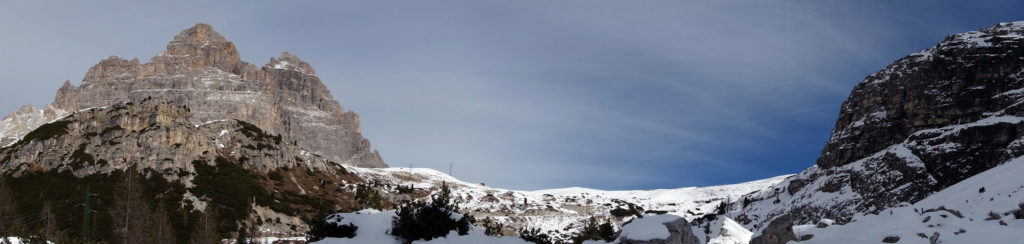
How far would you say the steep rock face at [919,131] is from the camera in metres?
134

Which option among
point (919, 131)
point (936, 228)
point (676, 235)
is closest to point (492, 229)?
point (676, 235)

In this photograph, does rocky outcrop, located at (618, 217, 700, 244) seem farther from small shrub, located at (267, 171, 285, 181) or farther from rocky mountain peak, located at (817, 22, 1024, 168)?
small shrub, located at (267, 171, 285, 181)

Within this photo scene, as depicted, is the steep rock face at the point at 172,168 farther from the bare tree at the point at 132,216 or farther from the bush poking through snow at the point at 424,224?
the bush poking through snow at the point at 424,224

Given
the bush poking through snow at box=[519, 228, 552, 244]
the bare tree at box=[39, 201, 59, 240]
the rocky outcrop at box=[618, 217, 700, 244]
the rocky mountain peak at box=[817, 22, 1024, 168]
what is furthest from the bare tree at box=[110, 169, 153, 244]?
the rocky mountain peak at box=[817, 22, 1024, 168]

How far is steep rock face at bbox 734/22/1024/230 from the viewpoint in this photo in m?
134

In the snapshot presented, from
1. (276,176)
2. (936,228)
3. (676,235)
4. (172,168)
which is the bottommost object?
(676,235)

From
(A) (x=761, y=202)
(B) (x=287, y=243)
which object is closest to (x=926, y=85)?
(A) (x=761, y=202)

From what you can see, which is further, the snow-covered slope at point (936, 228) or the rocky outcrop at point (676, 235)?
the snow-covered slope at point (936, 228)

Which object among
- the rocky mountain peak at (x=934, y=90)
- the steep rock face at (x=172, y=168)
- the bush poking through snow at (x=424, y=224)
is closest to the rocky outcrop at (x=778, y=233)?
the bush poking through snow at (x=424, y=224)

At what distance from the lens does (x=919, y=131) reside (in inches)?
6181

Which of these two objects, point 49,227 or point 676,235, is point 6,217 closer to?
point 49,227

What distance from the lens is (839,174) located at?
160250mm

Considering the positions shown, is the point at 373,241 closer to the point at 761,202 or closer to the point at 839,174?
the point at 839,174

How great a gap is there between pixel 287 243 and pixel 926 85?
14434 centimetres
